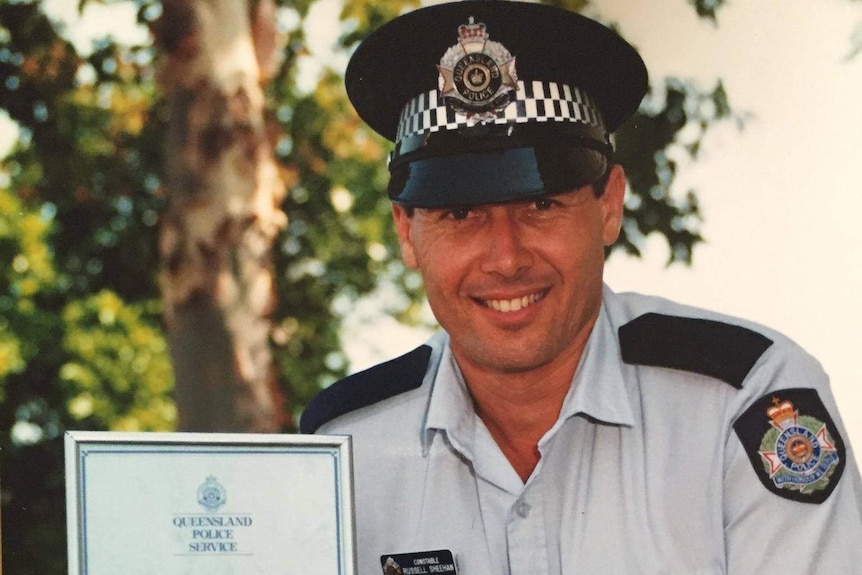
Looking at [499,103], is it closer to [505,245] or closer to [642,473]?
[505,245]

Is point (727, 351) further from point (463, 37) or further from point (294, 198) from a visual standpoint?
point (294, 198)

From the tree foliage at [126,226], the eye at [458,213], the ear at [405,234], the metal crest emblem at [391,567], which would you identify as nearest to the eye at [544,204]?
the eye at [458,213]

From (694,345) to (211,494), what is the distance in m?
0.94

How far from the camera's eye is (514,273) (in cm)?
226

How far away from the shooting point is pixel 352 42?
603 cm

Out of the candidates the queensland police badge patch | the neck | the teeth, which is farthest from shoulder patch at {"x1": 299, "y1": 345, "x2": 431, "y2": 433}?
the queensland police badge patch

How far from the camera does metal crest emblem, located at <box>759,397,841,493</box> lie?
206cm

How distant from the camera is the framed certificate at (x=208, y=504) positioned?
183 cm

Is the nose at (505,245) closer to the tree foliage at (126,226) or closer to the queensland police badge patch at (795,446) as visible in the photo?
the queensland police badge patch at (795,446)

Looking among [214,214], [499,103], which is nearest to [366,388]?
[499,103]

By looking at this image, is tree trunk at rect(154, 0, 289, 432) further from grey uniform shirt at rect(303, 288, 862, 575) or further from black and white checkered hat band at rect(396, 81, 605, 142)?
black and white checkered hat band at rect(396, 81, 605, 142)

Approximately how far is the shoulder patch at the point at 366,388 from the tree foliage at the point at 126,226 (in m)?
1.65

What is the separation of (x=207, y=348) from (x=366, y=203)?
6.40 metres

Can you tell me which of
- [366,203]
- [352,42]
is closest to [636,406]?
[352,42]
